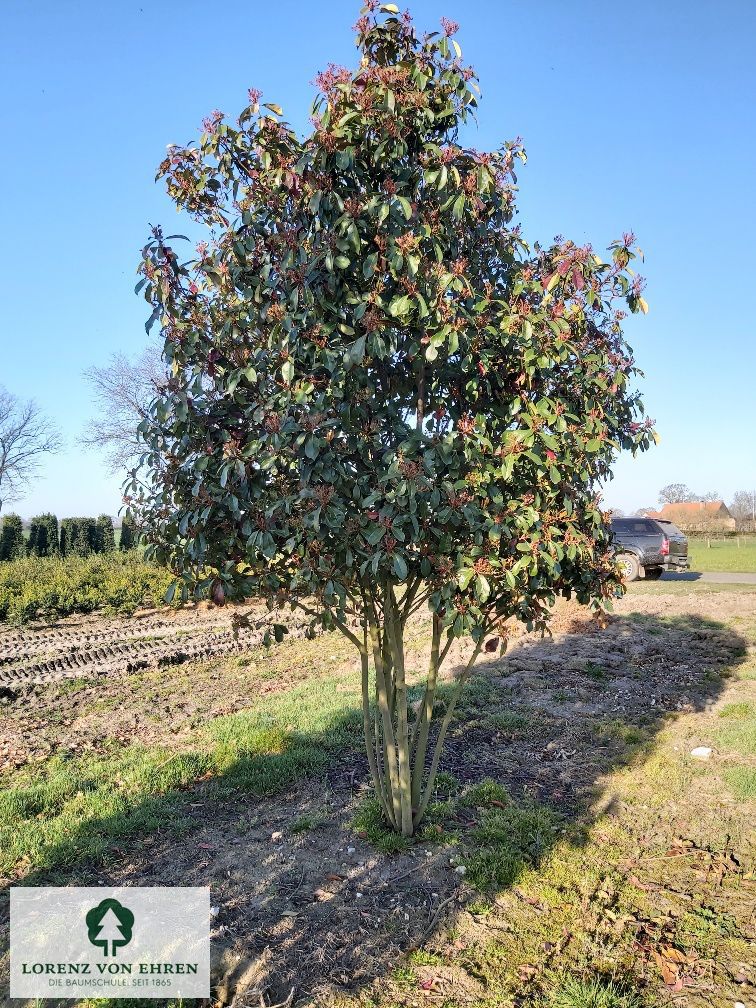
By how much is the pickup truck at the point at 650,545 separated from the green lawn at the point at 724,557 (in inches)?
121

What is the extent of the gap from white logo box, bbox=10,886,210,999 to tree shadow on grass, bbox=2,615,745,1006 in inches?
3.7

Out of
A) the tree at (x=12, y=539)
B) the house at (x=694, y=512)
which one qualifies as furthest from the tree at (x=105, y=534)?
the house at (x=694, y=512)

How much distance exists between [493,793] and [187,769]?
2.24 meters

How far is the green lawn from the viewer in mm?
19891

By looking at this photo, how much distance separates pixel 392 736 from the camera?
3896mm

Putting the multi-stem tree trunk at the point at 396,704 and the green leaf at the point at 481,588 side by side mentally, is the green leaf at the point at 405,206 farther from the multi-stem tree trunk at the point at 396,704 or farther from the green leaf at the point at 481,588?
the multi-stem tree trunk at the point at 396,704

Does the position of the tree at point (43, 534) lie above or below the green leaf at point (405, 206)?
below

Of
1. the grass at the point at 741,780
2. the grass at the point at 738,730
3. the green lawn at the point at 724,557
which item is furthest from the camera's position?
the green lawn at the point at 724,557

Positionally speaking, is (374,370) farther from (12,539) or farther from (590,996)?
(12,539)

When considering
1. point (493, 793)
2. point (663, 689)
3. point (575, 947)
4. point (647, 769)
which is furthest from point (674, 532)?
point (575, 947)

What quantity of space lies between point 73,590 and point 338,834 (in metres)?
10.3

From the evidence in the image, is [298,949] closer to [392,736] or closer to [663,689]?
[392,736]

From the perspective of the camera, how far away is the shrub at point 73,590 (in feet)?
38.3

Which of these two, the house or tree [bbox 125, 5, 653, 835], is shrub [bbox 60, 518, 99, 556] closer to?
tree [bbox 125, 5, 653, 835]
